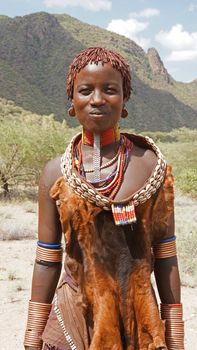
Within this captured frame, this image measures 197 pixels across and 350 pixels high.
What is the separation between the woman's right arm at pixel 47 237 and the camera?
1702 millimetres

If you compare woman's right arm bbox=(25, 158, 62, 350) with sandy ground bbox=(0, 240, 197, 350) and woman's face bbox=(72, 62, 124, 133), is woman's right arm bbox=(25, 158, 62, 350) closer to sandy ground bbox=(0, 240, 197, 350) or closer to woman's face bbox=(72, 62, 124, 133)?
woman's face bbox=(72, 62, 124, 133)

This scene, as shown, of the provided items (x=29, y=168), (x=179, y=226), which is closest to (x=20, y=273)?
(x=179, y=226)

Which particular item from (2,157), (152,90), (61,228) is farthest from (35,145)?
(152,90)

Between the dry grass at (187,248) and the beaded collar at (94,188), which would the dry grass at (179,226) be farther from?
the beaded collar at (94,188)

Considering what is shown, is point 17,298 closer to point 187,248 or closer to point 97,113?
point 187,248

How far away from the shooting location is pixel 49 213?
1704mm

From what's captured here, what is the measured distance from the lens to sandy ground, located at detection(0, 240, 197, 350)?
17.9ft

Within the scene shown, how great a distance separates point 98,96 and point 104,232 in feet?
1.48

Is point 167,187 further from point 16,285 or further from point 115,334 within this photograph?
point 16,285

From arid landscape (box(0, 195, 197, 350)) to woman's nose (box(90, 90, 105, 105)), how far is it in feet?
13.9

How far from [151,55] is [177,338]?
364 feet

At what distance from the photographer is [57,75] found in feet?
194

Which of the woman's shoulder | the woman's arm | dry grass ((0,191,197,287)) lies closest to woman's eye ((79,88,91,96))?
the woman's shoulder

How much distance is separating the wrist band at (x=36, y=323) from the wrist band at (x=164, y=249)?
1.45ft
